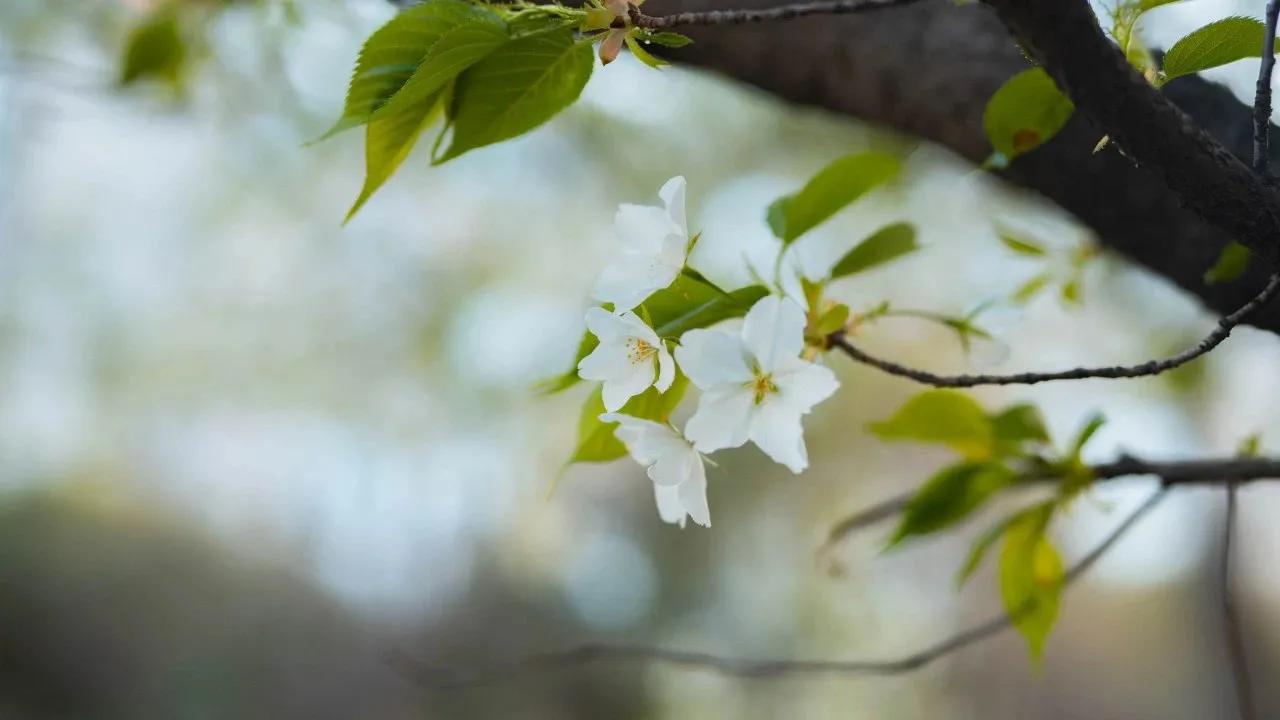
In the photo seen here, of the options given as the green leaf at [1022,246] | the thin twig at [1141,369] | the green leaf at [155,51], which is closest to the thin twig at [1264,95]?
the thin twig at [1141,369]

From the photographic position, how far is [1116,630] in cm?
187

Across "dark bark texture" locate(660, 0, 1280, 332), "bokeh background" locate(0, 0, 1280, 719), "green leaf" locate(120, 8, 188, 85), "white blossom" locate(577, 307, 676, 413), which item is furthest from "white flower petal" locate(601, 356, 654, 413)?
"bokeh background" locate(0, 0, 1280, 719)

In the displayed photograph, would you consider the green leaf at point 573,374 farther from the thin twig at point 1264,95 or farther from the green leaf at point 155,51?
the green leaf at point 155,51

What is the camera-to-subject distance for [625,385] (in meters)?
0.17

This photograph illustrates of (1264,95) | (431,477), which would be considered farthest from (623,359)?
(431,477)

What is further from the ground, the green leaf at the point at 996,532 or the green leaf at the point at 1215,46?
the green leaf at the point at 1215,46

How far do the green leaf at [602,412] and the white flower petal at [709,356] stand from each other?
3 centimetres

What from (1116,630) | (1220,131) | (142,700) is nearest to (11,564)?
(142,700)

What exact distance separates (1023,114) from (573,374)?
5.1 inches

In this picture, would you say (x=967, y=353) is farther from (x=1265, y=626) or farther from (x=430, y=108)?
(x=1265, y=626)

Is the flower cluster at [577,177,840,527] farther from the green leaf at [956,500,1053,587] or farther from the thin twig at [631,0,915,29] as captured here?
the green leaf at [956,500,1053,587]

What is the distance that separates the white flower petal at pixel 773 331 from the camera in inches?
6.7

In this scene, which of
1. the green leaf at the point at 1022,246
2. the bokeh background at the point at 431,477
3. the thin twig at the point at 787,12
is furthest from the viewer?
the bokeh background at the point at 431,477

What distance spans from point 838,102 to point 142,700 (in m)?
1.83
